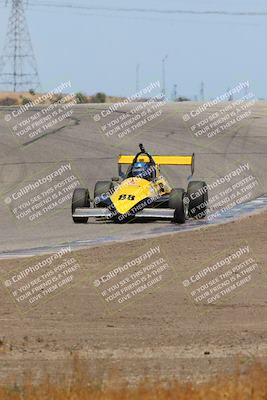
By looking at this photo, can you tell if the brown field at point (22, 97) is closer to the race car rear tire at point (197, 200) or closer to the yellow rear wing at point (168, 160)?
the yellow rear wing at point (168, 160)

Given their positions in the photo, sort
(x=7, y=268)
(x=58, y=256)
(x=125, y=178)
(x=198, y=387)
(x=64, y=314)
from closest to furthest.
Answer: (x=198, y=387)
(x=64, y=314)
(x=7, y=268)
(x=58, y=256)
(x=125, y=178)

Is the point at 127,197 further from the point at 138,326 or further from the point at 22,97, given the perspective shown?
the point at 22,97

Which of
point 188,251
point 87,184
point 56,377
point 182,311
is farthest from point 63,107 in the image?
point 56,377

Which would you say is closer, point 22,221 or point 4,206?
point 22,221

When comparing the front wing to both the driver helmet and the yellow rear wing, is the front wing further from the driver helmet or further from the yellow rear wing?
the yellow rear wing

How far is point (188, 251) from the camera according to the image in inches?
698

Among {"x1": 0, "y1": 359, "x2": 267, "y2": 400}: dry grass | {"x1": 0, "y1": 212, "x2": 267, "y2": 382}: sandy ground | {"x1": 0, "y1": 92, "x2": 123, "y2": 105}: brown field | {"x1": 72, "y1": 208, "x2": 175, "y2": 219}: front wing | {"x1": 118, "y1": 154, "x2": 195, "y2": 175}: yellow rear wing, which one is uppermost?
{"x1": 0, "y1": 359, "x2": 267, "y2": 400}: dry grass

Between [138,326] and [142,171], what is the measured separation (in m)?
11.2

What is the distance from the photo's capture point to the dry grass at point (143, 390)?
754 cm

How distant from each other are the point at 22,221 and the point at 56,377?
15.3m

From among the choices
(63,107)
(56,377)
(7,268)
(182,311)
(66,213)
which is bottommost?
(63,107)

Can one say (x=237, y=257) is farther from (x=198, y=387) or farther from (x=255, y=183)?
(x=255, y=183)

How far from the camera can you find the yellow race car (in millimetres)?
21875

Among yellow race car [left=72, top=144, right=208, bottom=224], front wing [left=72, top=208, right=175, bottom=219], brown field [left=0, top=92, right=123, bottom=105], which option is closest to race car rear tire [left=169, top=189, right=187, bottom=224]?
yellow race car [left=72, top=144, right=208, bottom=224]
